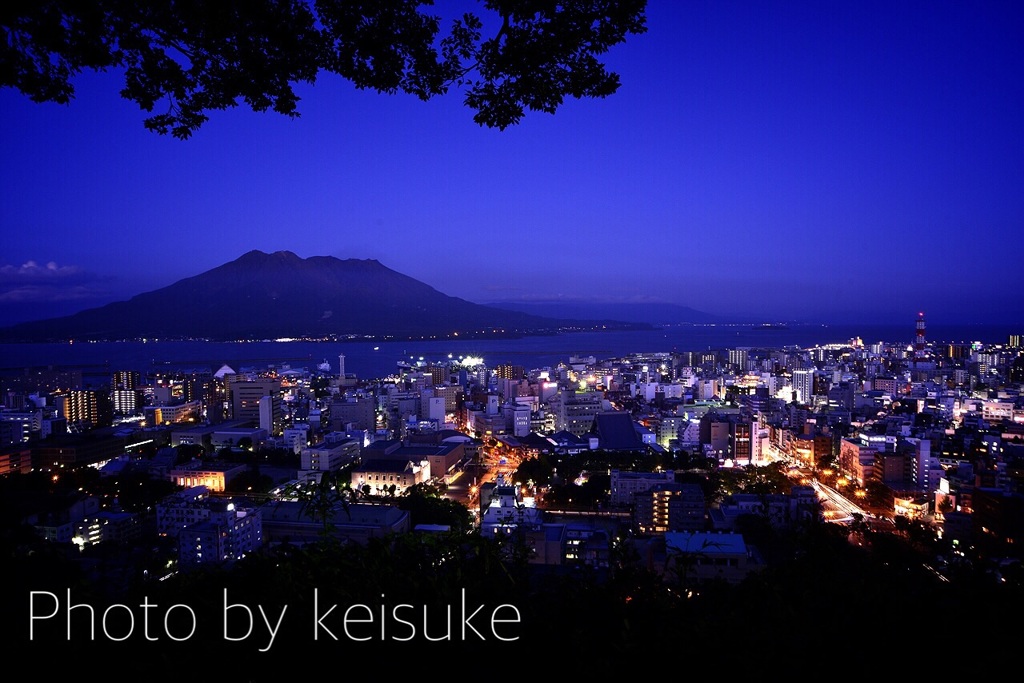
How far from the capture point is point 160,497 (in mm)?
7281

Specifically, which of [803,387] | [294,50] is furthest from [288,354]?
[294,50]

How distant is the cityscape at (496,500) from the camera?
1.06m

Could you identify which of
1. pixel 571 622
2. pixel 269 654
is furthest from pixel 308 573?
pixel 571 622

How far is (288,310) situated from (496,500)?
37.6 m

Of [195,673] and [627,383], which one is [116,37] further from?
[627,383]

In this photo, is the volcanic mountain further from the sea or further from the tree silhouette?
the tree silhouette

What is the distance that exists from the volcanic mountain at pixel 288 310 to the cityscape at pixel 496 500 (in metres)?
16.2

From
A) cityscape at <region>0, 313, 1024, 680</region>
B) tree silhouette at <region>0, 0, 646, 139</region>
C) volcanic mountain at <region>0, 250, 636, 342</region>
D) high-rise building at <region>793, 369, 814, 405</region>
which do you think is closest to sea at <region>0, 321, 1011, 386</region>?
volcanic mountain at <region>0, 250, 636, 342</region>

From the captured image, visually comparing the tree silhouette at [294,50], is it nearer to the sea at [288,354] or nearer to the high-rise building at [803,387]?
the high-rise building at [803,387]

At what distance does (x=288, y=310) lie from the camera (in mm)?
40469

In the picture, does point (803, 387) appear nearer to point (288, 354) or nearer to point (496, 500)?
point (496, 500)

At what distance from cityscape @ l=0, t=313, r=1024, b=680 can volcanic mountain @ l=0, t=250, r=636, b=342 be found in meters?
16.2

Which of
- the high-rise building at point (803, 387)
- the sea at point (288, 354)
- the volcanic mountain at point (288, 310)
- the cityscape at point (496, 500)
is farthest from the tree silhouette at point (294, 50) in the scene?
the volcanic mountain at point (288, 310)

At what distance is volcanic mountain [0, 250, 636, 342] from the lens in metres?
34.7
